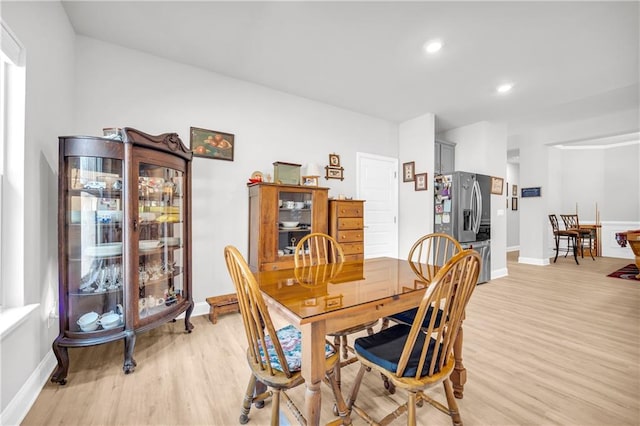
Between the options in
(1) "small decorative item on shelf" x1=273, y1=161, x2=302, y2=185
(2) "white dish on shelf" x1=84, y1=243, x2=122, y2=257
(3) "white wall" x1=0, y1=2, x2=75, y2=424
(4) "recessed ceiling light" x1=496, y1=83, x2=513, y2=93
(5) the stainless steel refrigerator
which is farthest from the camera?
(5) the stainless steel refrigerator

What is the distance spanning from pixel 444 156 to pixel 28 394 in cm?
535

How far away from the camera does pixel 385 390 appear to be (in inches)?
65.9

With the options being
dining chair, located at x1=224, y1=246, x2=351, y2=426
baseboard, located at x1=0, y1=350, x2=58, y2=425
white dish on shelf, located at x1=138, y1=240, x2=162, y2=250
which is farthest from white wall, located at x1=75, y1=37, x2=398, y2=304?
dining chair, located at x1=224, y1=246, x2=351, y2=426

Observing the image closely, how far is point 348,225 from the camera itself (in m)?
3.56

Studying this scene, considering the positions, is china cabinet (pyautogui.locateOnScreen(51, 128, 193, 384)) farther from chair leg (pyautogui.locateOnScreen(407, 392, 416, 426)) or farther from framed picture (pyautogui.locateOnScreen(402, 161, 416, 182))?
framed picture (pyautogui.locateOnScreen(402, 161, 416, 182))

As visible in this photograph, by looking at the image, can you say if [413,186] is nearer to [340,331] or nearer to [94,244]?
[340,331]

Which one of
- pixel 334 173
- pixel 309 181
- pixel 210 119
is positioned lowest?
pixel 309 181

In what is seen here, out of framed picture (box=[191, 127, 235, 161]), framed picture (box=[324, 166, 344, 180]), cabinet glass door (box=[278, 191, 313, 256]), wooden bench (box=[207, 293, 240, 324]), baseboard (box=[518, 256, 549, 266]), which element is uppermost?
framed picture (box=[191, 127, 235, 161])

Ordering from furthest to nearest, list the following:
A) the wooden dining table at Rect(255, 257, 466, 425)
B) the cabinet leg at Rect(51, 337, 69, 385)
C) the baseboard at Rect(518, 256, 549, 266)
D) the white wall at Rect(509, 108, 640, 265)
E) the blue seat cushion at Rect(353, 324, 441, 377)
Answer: the baseboard at Rect(518, 256, 549, 266)
the white wall at Rect(509, 108, 640, 265)
the cabinet leg at Rect(51, 337, 69, 385)
the blue seat cushion at Rect(353, 324, 441, 377)
the wooden dining table at Rect(255, 257, 466, 425)

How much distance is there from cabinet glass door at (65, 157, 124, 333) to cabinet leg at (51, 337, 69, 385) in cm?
12

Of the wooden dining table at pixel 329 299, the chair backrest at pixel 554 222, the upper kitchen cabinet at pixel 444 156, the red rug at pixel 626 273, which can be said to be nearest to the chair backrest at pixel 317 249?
the wooden dining table at pixel 329 299

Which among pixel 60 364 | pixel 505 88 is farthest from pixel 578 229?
pixel 60 364

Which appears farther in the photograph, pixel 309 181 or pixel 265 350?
pixel 309 181

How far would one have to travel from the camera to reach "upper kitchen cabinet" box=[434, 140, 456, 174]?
15.0 feet
